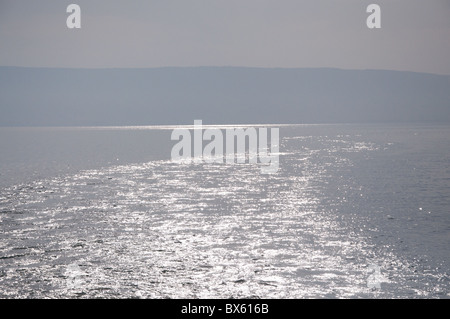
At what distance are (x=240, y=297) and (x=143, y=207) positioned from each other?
59.8ft

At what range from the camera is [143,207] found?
3300 cm

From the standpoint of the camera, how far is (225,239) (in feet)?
77.6

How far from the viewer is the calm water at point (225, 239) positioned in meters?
16.9

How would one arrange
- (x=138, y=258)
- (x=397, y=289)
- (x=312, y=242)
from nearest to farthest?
(x=397, y=289) → (x=138, y=258) → (x=312, y=242)

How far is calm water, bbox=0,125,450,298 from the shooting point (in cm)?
1688

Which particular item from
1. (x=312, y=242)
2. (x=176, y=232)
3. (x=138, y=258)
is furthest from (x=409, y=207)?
(x=138, y=258)

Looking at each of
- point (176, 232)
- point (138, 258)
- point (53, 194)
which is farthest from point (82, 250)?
point (53, 194)

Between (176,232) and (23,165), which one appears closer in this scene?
(176,232)

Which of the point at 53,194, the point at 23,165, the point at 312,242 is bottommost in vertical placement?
the point at 312,242

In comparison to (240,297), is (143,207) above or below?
above

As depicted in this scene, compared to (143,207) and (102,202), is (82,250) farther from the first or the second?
(102,202)

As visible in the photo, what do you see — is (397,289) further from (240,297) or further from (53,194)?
(53,194)

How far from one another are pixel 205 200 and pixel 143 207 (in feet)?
16.7
